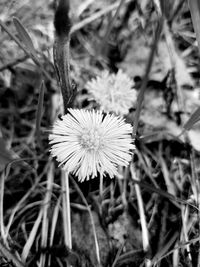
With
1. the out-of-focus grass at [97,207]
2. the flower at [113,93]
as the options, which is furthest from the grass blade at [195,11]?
the flower at [113,93]

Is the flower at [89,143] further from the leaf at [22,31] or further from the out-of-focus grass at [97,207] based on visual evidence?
the leaf at [22,31]

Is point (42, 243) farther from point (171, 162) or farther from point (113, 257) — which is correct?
point (171, 162)

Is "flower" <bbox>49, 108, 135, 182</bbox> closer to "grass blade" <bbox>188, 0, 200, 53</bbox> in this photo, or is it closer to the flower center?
the flower center

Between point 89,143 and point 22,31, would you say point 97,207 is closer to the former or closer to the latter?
point 89,143

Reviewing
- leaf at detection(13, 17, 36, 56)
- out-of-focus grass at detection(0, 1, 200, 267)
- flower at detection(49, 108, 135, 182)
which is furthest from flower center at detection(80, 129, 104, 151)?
leaf at detection(13, 17, 36, 56)

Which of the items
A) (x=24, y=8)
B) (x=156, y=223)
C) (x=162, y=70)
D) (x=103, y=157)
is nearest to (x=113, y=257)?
(x=156, y=223)

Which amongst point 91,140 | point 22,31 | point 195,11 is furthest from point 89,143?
point 195,11
